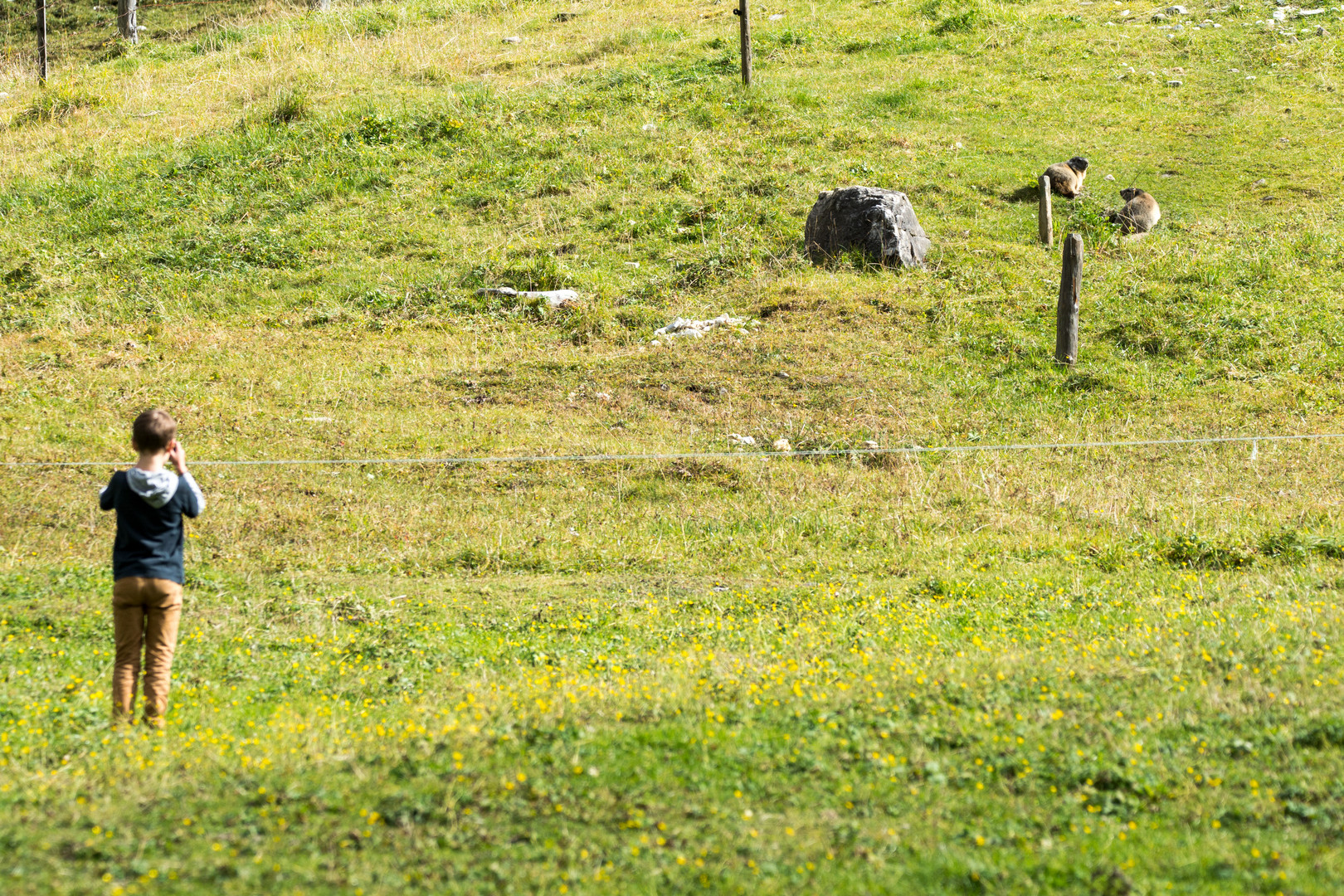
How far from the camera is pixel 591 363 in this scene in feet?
44.5

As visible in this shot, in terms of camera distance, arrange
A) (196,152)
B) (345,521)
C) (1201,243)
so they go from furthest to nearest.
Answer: (196,152)
(1201,243)
(345,521)

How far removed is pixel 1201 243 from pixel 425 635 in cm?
1384

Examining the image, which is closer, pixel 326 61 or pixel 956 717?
pixel 956 717

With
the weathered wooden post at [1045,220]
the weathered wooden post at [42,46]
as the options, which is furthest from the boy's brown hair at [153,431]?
the weathered wooden post at [42,46]

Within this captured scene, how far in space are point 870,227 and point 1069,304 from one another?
377 cm

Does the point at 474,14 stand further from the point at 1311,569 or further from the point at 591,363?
the point at 1311,569

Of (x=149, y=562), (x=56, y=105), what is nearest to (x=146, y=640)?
(x=149, y=562)

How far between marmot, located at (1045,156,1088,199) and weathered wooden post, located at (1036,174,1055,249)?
3.09ft

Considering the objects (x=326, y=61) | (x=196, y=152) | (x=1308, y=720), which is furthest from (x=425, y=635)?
(x=326, y=61)

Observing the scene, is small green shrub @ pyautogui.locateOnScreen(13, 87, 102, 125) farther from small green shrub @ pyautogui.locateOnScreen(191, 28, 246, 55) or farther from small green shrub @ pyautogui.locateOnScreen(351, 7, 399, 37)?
small green shrub @ pyautogui.locateOnScreen(351, 7, 399, 37)

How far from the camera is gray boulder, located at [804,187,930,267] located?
1596cm

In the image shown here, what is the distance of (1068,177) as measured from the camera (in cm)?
1797

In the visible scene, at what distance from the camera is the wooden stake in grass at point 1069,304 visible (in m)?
12.9

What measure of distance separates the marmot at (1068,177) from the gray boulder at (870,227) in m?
3.08
